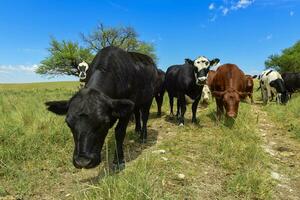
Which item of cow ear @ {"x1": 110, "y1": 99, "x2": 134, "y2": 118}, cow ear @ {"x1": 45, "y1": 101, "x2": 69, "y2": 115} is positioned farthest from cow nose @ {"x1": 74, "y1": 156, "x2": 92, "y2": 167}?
cow ear @ {"x1": 45, "y1": 101, "x2": 69, "y2": 115}

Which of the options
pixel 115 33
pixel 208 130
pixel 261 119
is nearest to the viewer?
pixel 208 130

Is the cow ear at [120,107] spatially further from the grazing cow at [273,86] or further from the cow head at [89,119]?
the grazing cow at [273,86]

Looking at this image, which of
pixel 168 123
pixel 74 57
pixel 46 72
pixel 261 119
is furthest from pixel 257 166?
pixel 46 72

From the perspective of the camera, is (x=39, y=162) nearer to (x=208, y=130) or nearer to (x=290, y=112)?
(x=208, y=130)

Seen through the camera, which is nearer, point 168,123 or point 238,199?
point 238,199

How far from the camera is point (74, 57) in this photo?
3672 centimetres

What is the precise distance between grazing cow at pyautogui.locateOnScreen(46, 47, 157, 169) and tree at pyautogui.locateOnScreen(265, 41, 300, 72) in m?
39.3

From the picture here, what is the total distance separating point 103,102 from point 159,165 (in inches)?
60.8

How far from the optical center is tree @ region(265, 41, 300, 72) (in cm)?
4156

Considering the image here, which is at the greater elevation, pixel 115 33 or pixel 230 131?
pixel 115 33

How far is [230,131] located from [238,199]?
3.58 metres

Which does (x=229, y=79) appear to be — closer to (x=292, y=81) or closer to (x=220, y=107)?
(x=220, y=107)

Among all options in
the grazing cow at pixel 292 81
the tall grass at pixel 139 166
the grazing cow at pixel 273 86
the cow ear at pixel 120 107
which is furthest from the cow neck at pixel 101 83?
the grazing cow at pixel 292 81

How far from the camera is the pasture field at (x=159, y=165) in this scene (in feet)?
13.2
